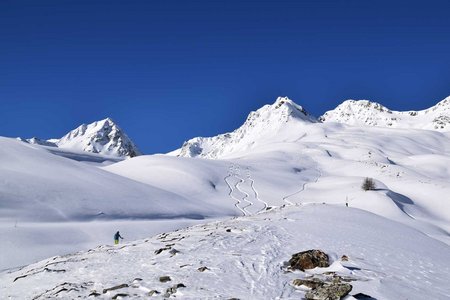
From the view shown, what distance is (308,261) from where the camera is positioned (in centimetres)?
1348

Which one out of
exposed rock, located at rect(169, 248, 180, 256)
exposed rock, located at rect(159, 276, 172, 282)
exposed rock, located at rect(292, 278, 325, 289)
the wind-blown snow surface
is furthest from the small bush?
exposed rock, located at rect(159, 276, 172, 282)

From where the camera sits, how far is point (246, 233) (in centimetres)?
1989

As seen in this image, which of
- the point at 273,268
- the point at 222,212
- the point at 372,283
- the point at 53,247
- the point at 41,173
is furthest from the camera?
the point at 222,212

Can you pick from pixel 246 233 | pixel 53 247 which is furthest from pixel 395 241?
pixel 53 247

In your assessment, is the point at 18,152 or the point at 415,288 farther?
the point at 18,152

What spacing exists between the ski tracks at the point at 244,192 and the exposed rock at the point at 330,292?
3387 cm

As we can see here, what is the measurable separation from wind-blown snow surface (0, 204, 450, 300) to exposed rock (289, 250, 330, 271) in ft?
1.06

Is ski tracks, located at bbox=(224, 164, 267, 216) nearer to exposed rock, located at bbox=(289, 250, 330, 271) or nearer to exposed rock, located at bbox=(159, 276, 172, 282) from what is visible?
exposed rock, located at bbox=(289, 250, 330, 271)

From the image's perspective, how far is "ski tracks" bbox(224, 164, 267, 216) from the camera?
158ft

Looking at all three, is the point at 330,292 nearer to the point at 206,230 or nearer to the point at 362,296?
the point at 362,296

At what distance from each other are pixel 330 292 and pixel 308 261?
3238 millimetres

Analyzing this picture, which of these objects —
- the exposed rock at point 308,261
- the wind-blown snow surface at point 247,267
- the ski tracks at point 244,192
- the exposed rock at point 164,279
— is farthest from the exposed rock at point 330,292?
the ski tracks at point 244,192

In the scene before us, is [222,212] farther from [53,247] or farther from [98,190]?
[53,247]

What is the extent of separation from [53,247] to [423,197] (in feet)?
169
